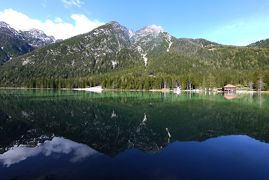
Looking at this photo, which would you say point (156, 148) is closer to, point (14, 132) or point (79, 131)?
point (79, 131)

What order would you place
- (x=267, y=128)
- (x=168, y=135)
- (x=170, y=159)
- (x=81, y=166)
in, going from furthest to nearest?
(x=267, y=128) → (x=168, y=135) → (x=170, y=159) → (x=81, y=166)

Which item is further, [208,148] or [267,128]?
[267,128]

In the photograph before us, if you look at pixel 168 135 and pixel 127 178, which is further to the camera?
pixel 168 135

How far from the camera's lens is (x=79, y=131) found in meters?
45.9

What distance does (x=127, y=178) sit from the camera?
74.5 ft

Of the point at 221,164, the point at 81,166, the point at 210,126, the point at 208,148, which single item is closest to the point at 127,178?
the point at 81,166

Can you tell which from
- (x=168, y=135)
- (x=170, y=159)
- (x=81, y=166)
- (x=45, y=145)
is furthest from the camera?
(x=168, y=135)

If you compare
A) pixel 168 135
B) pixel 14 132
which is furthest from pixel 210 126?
pixel 14 132

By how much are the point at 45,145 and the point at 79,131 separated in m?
10.3

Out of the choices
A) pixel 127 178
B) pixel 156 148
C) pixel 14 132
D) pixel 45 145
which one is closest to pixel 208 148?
pixel 156 148

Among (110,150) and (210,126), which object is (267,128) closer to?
(210,126)

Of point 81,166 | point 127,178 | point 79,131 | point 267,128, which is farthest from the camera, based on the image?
point 267,128

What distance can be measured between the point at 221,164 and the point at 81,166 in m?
12.0

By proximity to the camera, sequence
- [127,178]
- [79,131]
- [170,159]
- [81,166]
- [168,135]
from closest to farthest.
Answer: [127,178] → [81,166] → [170,159] → [168,135] → [79,131]
